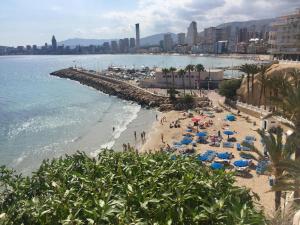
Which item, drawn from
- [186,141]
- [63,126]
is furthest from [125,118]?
[186,141]

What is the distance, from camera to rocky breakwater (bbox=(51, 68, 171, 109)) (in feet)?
A: 219

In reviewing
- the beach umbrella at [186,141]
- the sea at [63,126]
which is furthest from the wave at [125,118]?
the beach umbrella at [186,141]

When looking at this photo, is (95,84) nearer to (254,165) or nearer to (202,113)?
(202,113)

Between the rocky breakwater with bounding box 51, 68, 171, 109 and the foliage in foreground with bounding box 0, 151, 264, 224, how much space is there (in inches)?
1800

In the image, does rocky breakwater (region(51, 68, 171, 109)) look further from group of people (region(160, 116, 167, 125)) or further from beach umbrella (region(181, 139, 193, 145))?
beach umbrella (region(181, 139, 193, 145))

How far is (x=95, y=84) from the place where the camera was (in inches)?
4134

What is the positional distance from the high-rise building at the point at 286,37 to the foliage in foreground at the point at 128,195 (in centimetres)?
4775

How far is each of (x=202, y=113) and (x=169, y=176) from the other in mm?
38250

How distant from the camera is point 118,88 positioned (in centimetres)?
8844

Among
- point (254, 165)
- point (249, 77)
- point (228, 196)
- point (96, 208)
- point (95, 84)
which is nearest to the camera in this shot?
point (96, 208)

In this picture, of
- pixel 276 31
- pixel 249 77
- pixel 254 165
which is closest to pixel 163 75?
pixel 276 31

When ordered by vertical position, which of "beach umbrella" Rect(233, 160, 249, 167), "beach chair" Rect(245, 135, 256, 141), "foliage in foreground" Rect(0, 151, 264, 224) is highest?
"foliage in foreground" Rect(0, 151, 264, 224)

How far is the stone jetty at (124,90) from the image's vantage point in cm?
6150

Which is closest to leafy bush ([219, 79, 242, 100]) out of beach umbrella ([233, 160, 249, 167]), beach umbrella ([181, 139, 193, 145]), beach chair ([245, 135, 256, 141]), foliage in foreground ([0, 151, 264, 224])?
beach chair ([245, 135, 256, 141])
